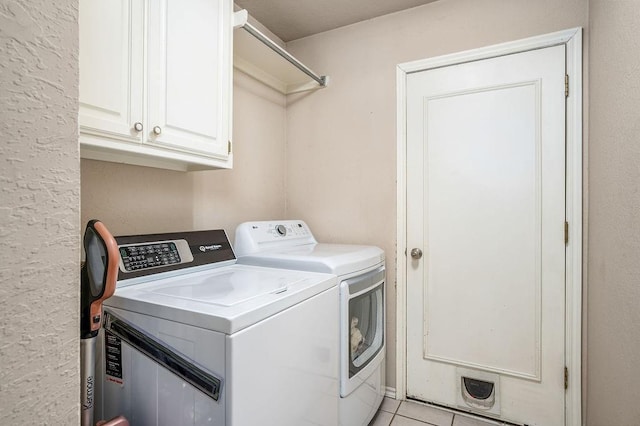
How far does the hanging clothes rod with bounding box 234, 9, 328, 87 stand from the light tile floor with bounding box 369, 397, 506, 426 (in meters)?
2.17

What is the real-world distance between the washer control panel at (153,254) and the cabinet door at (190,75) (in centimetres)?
42

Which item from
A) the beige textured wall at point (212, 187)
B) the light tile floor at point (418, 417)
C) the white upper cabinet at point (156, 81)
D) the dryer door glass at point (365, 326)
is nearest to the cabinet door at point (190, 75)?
the white upper cabinet at point (156, 81)

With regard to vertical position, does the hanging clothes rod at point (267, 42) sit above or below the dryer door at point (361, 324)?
above

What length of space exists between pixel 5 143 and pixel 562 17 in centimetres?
233

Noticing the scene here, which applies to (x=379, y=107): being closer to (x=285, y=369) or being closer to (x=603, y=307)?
(x=603, y=307)

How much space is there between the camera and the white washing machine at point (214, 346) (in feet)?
2.91

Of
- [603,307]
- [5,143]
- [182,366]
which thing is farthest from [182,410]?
[603,307]

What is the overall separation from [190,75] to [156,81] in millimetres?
169

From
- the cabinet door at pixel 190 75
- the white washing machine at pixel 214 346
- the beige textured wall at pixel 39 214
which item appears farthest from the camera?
the cabinet door at pixel 190 75

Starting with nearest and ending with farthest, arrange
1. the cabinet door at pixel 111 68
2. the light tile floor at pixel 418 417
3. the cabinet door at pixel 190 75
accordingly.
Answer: the cabinet door at pixel 111 68, the cabinet door at pixel 190 75, the light tile floor at pixel 418 417

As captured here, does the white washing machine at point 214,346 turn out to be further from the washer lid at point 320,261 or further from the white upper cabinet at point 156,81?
the white upper cabinet at point 156,81

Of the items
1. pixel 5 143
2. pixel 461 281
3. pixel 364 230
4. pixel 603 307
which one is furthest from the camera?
pixel 364 230

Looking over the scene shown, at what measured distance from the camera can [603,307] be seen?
1.41m

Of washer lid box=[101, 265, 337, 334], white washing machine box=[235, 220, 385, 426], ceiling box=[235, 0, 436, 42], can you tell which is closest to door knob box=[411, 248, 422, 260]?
white washing machine box=[235, 220, 385, 426]
